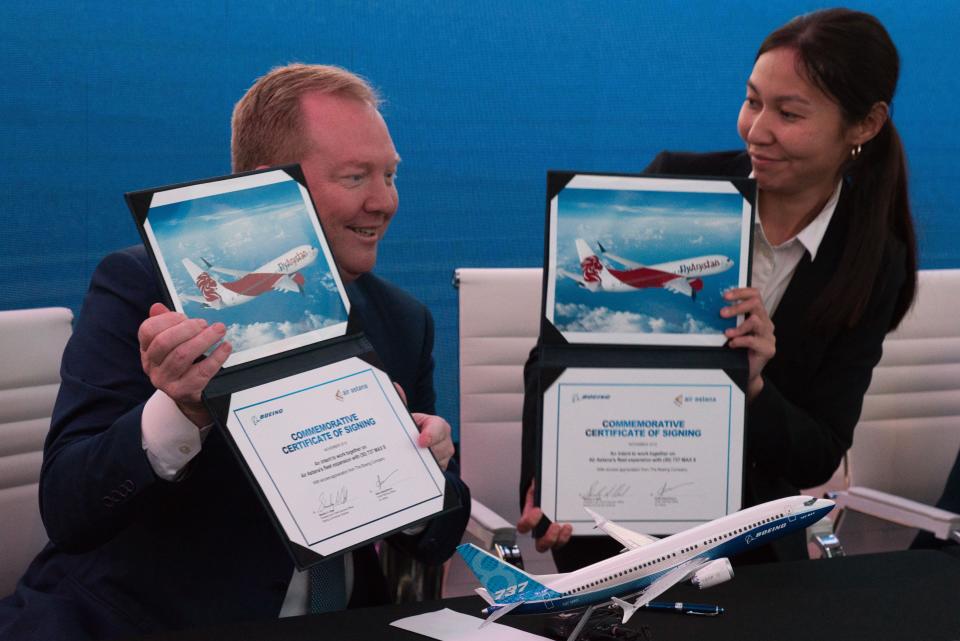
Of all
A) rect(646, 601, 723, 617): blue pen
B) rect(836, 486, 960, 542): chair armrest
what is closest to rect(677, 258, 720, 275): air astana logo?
rect(646, 601, 723, 617): blue pen

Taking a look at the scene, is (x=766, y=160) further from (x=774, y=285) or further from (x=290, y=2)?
(x=290, y=2)

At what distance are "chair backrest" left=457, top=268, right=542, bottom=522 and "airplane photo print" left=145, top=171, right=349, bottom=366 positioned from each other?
1323mm

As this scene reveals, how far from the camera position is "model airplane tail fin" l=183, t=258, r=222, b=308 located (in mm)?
1636

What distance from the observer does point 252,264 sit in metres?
1.69

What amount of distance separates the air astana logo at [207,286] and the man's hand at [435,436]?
399mm

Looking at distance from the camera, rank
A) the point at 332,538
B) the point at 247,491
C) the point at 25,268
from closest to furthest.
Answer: the point at 332,538 < the point at 247,491 < the point at 25,268

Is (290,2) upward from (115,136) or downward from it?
upward

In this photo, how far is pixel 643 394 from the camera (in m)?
1.96

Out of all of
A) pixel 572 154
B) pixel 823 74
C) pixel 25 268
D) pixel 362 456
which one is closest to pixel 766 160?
pixel 823 74

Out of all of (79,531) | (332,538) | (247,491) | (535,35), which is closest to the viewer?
(332,538)

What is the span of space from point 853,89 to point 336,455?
160 cm

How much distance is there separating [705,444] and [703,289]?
31cm
